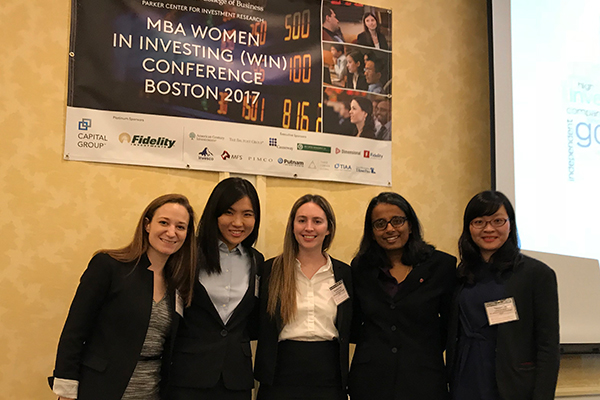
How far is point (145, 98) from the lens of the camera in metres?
3.11

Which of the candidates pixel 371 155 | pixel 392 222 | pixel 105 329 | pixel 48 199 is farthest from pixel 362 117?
pixel 105 329

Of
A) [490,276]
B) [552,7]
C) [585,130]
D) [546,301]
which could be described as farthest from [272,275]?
[552,7]

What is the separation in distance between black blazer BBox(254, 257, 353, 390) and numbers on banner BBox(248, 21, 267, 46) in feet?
5.22

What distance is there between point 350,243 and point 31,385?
6.64 ft

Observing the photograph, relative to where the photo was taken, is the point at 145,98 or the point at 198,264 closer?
the point at 198,264

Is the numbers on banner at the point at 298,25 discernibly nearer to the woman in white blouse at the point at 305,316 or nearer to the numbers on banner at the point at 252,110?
the numbers on banner at the point at 252,110

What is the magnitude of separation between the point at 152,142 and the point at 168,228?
3.12 feet

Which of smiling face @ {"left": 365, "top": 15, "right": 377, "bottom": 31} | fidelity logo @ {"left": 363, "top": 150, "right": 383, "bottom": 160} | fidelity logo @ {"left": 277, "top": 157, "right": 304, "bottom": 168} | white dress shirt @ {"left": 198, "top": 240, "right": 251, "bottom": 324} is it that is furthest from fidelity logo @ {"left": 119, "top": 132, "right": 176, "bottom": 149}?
smiling face @ {"left": 365, "top": 15, "right": 377, "bottom": 31}

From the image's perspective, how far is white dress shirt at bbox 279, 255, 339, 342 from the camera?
7.97 feet

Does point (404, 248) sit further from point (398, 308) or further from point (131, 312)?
point (131, 312)

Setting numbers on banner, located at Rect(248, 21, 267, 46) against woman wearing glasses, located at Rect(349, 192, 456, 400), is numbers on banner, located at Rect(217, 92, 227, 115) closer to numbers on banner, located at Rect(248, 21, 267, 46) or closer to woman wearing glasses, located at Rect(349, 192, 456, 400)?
numbers on banner, located at Rect(248, 21, 267, 46)

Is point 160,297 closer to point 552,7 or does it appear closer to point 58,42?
point 58,42

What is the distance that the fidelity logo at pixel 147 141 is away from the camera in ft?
10.0

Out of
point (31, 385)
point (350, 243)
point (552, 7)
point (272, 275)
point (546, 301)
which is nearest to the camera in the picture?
point (546, 301)
